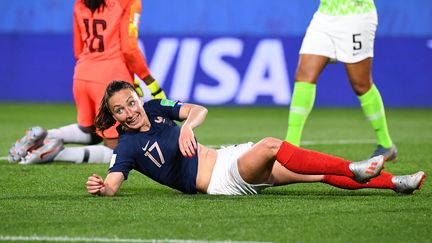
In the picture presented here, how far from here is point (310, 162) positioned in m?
5.84

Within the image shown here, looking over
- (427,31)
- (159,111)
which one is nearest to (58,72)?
(427,31)

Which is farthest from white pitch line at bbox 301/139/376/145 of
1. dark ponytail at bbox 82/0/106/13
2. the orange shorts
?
dark ponytail at bbox 82/0/106/13

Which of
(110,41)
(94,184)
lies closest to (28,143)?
(110,41)

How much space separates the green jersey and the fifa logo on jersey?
2.76m

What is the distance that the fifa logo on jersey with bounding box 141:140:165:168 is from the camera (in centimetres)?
618

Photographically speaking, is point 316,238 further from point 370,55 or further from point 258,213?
point 370,55

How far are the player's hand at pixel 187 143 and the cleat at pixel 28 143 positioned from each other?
2.68m

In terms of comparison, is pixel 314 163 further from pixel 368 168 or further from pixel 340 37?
pixel 340 37

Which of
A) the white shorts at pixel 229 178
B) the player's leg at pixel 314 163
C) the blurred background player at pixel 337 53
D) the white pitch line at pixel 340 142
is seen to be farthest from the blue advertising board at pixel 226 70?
the player's leg at pixel 314 163

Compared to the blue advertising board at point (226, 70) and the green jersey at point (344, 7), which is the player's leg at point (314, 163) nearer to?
the green jersey at point (344, 7)

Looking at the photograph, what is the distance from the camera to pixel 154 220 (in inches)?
209

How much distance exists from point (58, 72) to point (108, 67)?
822cm

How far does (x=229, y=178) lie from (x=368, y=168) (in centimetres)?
95

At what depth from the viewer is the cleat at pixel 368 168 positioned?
5738 millimetres
